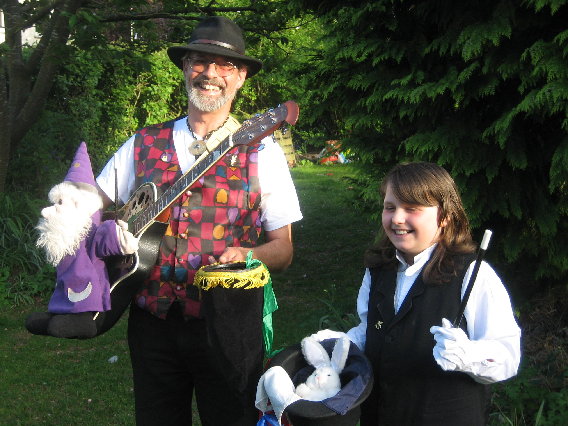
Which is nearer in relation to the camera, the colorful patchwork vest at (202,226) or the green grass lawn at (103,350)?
the colorful patchwork vest at (202,226)

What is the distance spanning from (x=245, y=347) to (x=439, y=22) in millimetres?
2671

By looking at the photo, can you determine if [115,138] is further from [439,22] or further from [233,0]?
[439,22]

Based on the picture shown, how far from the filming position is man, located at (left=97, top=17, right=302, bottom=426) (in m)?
2.46

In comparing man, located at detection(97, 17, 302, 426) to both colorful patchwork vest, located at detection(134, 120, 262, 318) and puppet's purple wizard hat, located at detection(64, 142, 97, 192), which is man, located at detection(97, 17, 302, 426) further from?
puppet's purple wizard hat, located at detection(64, 142, 97, 192)

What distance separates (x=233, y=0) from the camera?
11578mm

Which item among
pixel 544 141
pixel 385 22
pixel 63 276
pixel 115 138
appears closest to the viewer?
pixel 63 276

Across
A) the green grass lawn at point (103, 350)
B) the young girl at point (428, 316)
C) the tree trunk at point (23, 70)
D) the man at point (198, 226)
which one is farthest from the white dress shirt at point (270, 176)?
the tree trunk at point (23, 70)

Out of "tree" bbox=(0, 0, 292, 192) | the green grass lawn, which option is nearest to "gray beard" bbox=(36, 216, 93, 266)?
the green grass lawn

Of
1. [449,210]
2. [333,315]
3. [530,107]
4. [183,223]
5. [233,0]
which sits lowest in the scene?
[333,315]

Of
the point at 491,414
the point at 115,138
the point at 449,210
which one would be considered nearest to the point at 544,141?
the point at 491,414

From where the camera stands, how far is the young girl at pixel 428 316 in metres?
1.94

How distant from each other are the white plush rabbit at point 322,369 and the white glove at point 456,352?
1.05 ft

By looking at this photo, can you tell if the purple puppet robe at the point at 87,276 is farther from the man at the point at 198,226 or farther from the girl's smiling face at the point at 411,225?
the girl's smiling face at the point at 411,225

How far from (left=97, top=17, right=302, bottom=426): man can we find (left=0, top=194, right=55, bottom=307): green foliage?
179 inches
